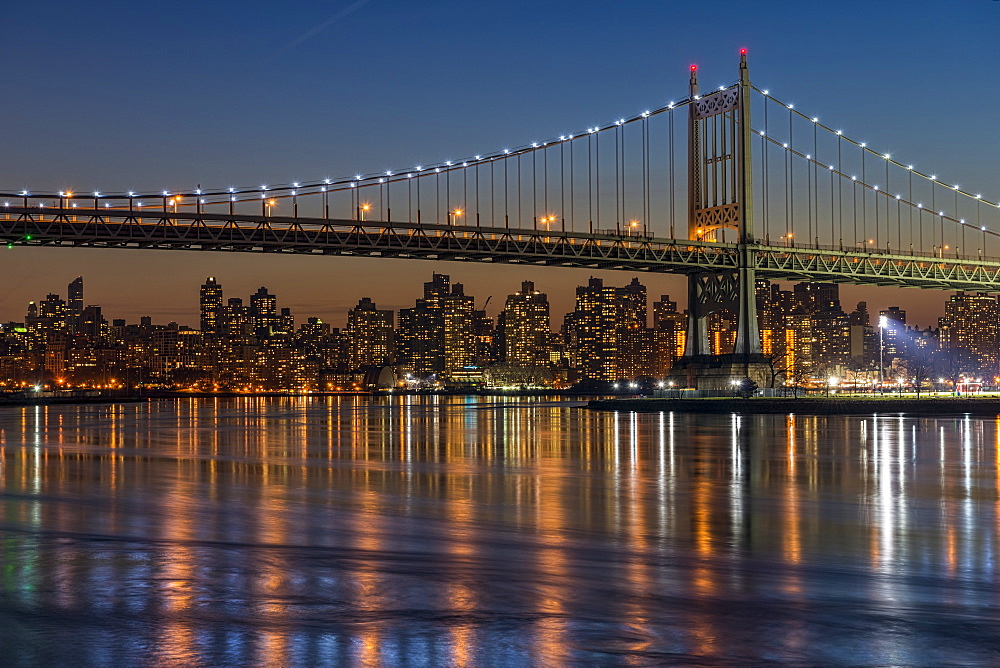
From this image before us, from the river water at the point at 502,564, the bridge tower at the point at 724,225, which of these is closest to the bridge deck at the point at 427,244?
the bridge tower at the point at 724,225

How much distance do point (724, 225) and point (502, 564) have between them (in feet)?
234

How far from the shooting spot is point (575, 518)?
52.4 ft

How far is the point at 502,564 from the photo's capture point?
469 inches

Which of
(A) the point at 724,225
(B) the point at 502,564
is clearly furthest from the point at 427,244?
Result: (B) the point at 502,564

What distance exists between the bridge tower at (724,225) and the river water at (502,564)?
177ft

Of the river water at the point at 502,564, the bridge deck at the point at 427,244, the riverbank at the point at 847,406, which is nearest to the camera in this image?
the river water at the point at 502,564

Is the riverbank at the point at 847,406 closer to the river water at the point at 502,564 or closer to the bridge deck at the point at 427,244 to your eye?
the bridge deck at the point at 427,244

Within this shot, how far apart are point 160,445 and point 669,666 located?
102 feet

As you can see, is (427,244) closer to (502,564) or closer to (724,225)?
(724,225)

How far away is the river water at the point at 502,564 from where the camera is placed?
838cm

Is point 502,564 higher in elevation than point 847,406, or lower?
higher

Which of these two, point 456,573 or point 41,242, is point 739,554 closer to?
point 456,573

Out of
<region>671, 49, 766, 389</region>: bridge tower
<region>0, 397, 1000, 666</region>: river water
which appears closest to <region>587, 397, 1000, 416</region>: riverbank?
<region>671, 49, 766, 389</region>: bridge tower

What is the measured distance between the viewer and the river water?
8.38 m
